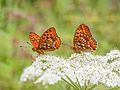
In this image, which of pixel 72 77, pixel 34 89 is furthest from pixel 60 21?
pixel 72 77

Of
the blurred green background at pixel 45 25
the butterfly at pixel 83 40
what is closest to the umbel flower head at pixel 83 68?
the butterfly at pixel 83 40

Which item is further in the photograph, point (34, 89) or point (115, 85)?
point (34, 89)

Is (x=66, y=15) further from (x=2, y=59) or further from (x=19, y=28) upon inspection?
(x=2, y=59)

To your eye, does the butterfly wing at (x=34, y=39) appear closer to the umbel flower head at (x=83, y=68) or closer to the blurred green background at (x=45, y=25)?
the umbel flower head at (x=83, y=68)

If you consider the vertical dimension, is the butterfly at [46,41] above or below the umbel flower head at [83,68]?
above

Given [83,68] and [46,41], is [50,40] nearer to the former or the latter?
[46,41]

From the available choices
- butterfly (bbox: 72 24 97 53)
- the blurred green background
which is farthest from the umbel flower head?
the blurred green background

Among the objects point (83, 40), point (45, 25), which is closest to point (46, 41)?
point (83, 40)
